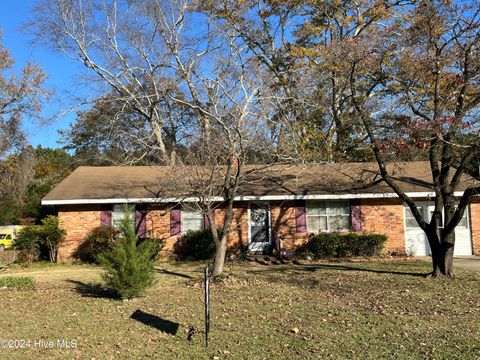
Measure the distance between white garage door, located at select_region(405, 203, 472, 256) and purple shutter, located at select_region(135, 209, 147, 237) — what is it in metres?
10.4

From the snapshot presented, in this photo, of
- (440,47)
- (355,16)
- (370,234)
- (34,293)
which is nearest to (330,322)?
(34,293)

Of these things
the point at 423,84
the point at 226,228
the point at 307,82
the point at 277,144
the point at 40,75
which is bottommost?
the point at 226,228

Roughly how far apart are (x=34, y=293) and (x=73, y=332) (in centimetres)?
410

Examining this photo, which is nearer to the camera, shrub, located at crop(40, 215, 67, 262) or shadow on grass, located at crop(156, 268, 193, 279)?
shadow on grass, located at crop(156, 268, 193, 279)

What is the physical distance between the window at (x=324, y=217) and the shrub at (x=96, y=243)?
24.7ft

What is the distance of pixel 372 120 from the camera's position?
13.1 m

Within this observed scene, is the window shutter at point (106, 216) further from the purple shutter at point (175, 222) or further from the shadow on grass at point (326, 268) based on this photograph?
the shadow on grass at point (326, 268)

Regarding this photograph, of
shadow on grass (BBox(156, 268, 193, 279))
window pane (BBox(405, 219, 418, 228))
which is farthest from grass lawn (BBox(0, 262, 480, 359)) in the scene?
window pane (BBox(405, 219, 418, 228))

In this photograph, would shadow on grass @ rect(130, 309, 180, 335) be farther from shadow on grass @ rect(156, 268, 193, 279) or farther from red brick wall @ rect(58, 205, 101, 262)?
red brick wall @ rect(58, 205, 101, 262)

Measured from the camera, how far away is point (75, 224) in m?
17.3

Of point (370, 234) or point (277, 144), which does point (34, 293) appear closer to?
point (277, 144)

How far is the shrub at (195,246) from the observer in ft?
55.8

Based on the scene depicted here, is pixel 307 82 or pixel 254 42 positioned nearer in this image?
pixel 307 82

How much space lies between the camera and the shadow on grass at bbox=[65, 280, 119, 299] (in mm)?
10094
